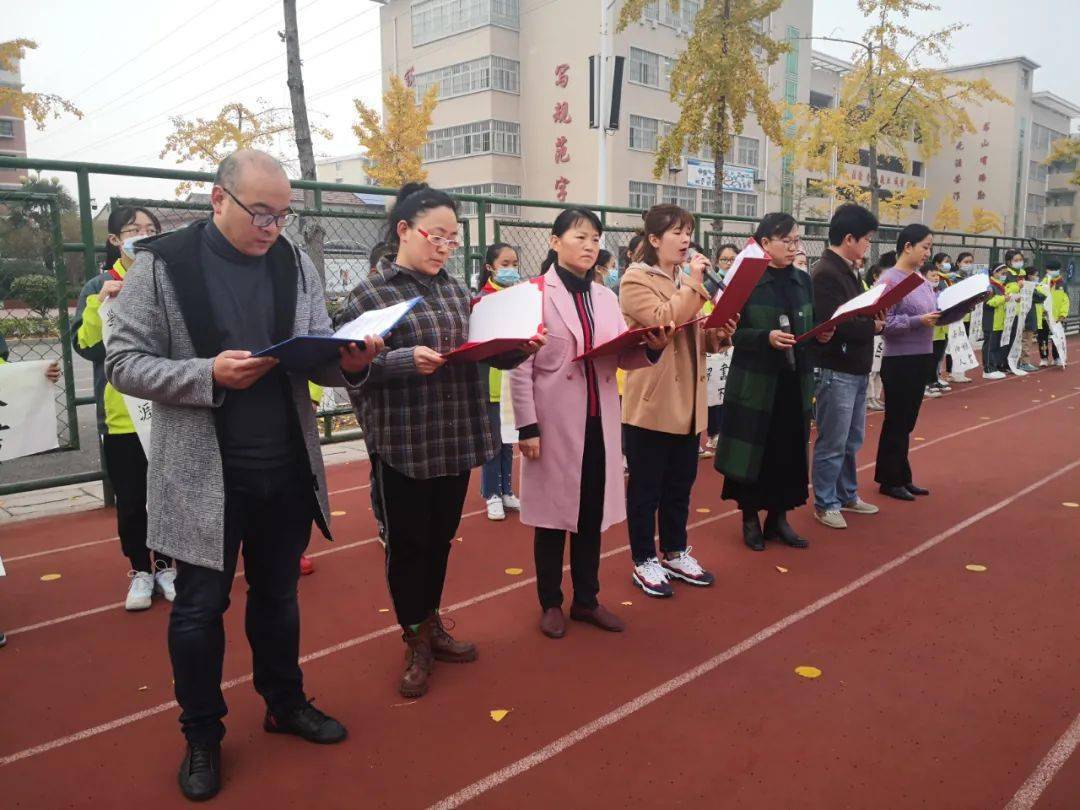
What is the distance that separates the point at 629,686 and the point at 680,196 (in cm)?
3364

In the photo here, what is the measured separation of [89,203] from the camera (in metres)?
5.29

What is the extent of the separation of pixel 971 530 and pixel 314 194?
18.2 ft

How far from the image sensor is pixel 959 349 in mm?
10305

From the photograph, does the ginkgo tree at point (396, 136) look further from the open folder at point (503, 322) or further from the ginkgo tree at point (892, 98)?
the open folder at point (503, 322)

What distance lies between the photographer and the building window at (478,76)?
34.6 m

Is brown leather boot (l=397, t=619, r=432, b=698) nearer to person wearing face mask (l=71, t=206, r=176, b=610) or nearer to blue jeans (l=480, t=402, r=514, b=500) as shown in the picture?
person wearing face mask (l=71, t=206, r=176, b=610)

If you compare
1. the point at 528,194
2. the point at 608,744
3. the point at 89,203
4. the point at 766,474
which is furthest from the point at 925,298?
the point at 528,194

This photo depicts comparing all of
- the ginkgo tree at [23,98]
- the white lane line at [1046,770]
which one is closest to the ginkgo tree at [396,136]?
the ginkgo tree at [23,98]

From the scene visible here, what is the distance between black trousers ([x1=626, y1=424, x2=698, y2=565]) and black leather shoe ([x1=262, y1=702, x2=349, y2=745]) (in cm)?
179

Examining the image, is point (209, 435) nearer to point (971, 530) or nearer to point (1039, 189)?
point (971, 530)

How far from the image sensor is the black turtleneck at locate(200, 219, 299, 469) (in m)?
2.37

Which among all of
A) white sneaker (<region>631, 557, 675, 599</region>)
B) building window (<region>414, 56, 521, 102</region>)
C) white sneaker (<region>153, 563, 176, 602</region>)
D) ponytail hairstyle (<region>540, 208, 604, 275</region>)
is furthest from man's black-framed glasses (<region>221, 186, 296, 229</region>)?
building window (<region>414, 56, 521, 102</region>)

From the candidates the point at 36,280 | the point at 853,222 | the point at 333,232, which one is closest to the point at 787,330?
the point at 853,222

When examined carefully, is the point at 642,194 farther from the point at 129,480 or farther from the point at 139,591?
the point at 139,591
